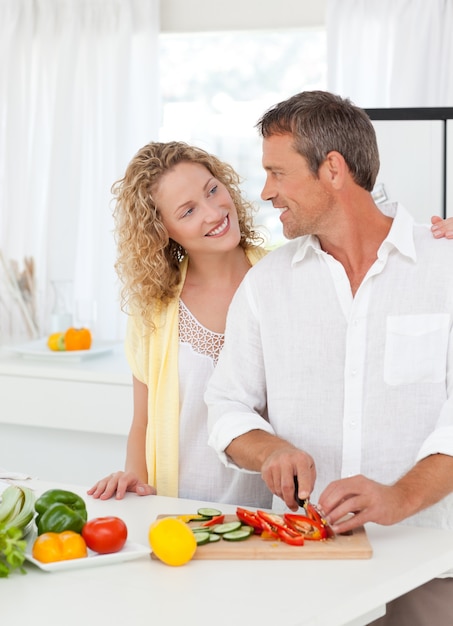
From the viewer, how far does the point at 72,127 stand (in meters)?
4.70

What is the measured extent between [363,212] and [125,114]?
2651mm

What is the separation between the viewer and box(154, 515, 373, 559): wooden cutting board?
1.71m

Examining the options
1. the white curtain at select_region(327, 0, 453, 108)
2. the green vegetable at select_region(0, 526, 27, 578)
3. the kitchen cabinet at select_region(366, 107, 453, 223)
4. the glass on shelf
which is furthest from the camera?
the glass on shelf

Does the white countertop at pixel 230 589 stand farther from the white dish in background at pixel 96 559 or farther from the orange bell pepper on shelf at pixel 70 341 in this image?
the orange bell pepper on shelf at pixel 70 341

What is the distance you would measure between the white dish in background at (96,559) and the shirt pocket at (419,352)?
65 cm

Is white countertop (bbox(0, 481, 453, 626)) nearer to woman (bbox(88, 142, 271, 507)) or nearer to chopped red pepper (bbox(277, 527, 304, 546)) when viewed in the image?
chopped red pepper (bbox(277, 527, 304, 546))

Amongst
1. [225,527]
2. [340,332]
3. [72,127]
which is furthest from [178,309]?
[72,127]

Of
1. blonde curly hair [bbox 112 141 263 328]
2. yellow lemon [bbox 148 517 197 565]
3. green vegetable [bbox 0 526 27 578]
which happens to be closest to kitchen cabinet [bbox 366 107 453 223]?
blonde curly hair [bbox 112 141 263 328]

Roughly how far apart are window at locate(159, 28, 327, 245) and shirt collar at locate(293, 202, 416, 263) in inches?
94.7

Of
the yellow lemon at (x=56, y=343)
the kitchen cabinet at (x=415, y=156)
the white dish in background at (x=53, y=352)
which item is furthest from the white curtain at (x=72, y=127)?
the kitchen cabinet at (x=415, y=156)

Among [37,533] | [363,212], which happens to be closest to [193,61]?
[363,212]

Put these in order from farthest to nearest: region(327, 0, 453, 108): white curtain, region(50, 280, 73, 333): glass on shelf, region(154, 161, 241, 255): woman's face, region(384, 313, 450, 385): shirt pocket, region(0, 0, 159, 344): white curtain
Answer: region(0, 0, 159, 344): white curtain
region(50, 280, 73, 333): glass on shelf
region(327, 0, 453, 108): white curtain
region(154, 161, 241, 255): woman's face
region(384, 313, 450, 385): shirt pocket

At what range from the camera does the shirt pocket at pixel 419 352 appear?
2.06 metres

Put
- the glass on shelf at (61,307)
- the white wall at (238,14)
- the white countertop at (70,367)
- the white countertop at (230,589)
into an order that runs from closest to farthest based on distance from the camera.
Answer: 1. the white countertop at (230,589)
2. the white countertop at (70,367)
3. the glass on shelf at (61,307)
4. the white wall at (238,14)
